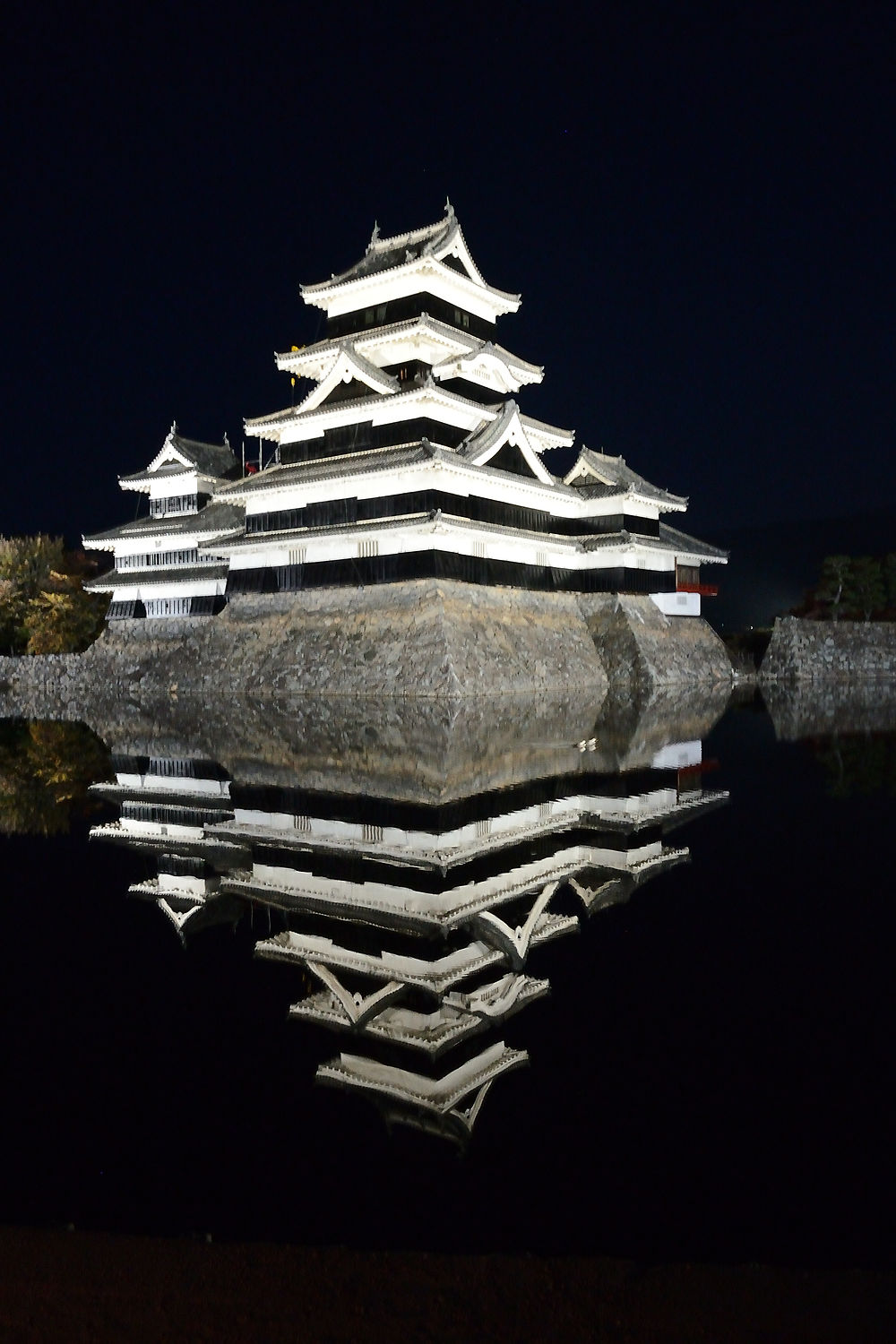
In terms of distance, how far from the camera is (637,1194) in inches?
124

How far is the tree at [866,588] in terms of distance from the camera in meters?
48.5

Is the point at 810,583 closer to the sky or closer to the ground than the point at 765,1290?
closer to the sky

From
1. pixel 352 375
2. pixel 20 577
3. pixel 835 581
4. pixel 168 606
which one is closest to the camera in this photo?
pixel 352 375

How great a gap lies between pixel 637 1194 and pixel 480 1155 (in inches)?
24.2

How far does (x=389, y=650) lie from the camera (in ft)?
87.0

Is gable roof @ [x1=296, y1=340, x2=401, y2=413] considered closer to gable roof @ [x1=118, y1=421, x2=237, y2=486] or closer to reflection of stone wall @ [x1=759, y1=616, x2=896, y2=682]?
gable roof @ [x1=118, y1=421, x2=237, y2=486]

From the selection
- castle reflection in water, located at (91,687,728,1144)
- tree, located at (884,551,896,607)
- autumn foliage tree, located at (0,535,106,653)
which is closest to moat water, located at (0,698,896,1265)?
castle reflection in water, located at (91,687,728,1144)

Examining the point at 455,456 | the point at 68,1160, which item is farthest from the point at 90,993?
the point at 455,456

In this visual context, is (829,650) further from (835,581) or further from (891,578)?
(891,578)

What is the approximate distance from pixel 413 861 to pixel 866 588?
1868 inches

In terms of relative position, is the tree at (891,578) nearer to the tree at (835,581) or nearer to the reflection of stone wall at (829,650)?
the tree at (835,581)

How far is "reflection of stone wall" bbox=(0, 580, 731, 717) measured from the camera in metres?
26.4

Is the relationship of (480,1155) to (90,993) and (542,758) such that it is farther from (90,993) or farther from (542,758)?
(542,758)

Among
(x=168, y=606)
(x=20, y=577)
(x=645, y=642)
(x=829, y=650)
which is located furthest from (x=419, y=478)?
(x=20, y=577)
